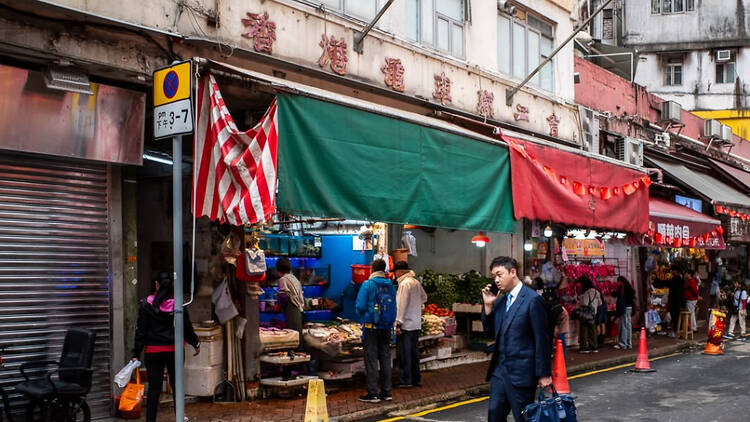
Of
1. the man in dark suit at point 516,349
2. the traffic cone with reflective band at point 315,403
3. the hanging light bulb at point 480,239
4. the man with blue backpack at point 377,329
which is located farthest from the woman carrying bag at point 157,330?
the hanging light bulb at point 480,239

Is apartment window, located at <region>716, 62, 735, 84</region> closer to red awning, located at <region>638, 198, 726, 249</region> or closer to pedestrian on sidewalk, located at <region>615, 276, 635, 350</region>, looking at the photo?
red awning, located at <region>638, 198, 726, 249</region>

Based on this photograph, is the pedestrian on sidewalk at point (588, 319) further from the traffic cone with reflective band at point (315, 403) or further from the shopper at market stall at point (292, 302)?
the traffic cone with reflective band at point (315, 403)

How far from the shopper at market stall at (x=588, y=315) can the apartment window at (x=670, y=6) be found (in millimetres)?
22677

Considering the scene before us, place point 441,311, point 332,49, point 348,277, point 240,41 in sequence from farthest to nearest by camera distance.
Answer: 1. point 348,277
2. point 441,311
3. point 332,49
4. point 240,41

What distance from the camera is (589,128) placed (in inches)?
774

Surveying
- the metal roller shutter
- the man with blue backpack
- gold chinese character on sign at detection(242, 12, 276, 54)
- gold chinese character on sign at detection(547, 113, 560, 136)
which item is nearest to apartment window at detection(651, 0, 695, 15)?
gold chinese character on sign at detection(547, 113, 560, 136)

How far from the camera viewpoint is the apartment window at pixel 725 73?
3528 centimetres

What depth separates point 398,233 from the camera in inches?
672

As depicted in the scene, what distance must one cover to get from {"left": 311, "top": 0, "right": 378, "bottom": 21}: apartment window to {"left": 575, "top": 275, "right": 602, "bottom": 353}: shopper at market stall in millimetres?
8547

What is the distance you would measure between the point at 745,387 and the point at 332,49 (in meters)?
8.65

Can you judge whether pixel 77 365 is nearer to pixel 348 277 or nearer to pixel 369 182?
pixel 369 182

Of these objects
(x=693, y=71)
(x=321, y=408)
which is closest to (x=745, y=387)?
(x=321, y=408)

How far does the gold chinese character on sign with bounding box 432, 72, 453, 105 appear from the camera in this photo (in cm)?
1426

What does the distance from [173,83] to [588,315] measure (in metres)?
12.8
